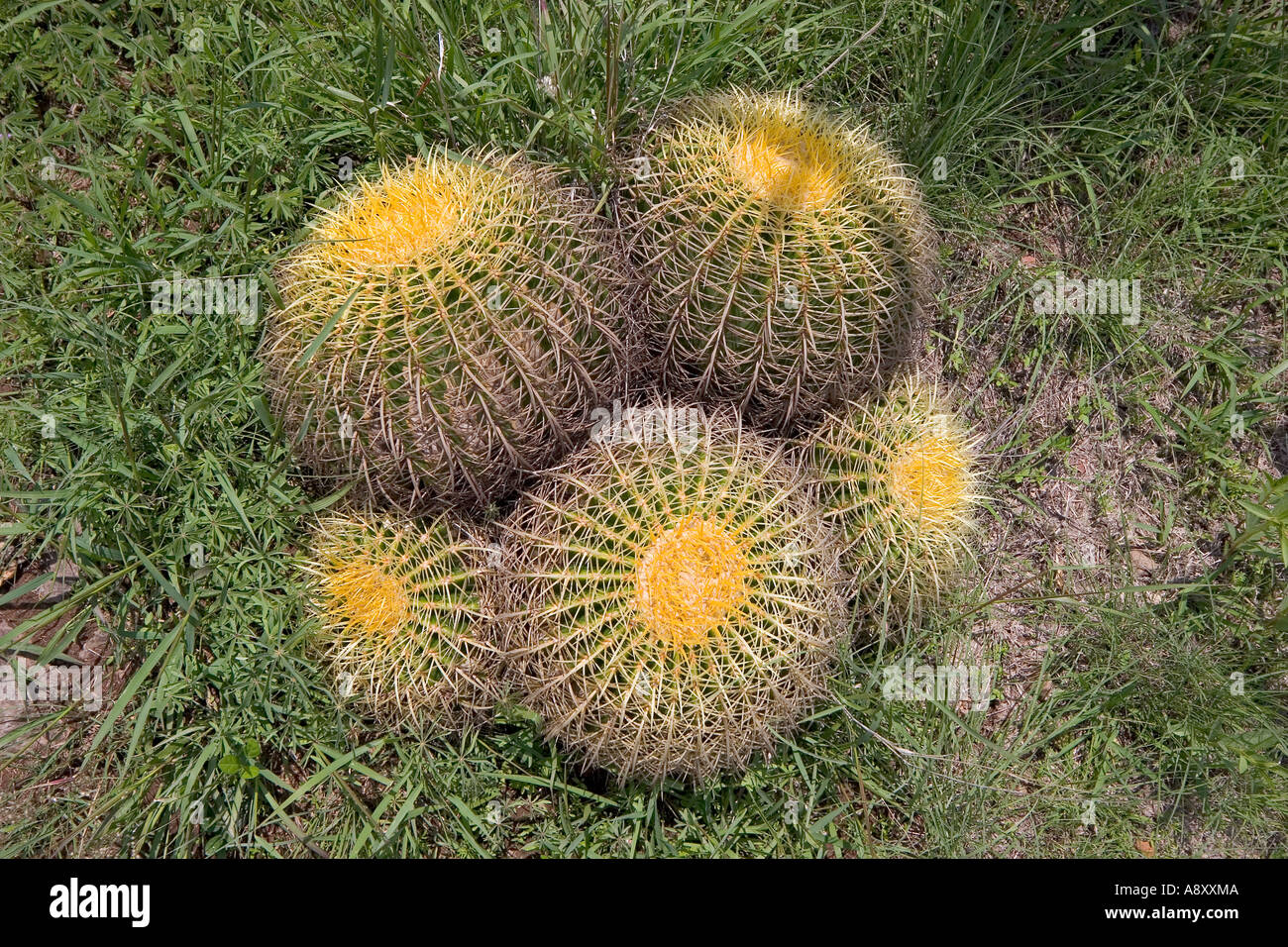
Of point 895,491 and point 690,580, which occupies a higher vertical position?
point 895,491

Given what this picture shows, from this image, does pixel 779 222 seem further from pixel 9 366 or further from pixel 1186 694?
pixel 9 366

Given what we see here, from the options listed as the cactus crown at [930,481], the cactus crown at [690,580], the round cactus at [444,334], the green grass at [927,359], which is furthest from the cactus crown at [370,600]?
the cactus crown at [930,481]

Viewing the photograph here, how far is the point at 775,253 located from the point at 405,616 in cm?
150

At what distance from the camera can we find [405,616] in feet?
8.56

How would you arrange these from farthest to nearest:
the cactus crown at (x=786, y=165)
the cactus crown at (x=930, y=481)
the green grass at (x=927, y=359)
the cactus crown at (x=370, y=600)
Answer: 1. the green grass at (x=927, y=359)
2. the cactus crown at (x=930, y=481)
3. the cactus crown at (x=370, y=600)
4. the cactus crown at (x=786, y=165)

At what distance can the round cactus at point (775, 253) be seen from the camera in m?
2.50

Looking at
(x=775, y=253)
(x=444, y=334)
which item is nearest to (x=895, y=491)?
(x=775, y=253)

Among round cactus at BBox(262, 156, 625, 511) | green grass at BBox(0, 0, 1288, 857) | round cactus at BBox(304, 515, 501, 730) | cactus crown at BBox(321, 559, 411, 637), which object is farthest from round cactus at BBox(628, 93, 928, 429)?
cactus crown at BBox(321, 559, 411, 637)

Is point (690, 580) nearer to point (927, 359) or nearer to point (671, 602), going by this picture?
point (671, 602)

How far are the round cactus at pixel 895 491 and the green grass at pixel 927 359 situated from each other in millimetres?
434

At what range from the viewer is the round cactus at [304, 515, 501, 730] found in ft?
8.55

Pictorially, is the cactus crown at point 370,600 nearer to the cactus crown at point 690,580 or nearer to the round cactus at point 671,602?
the round cactus at point 671,602

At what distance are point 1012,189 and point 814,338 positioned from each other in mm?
1758

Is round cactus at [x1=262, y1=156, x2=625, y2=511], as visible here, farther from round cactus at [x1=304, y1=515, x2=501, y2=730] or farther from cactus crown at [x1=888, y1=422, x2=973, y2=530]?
cactus crown at [x1=888, y1=422, x2=973, y2=530]
